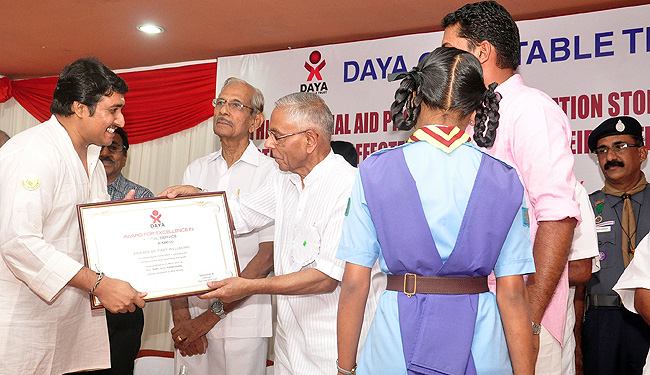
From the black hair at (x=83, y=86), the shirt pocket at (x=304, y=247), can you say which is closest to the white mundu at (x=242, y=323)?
the shirt pocket at (x=304, y=247)

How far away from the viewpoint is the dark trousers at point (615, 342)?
14.2 feet

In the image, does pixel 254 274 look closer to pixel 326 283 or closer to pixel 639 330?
pixel 326 283

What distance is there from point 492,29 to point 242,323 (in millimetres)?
2305

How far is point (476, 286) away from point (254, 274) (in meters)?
2.04

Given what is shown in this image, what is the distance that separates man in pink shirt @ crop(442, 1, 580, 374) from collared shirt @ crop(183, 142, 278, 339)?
1820 millimetres

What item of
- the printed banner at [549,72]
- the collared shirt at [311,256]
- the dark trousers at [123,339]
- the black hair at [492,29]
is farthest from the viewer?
the printed banner at [549,72]

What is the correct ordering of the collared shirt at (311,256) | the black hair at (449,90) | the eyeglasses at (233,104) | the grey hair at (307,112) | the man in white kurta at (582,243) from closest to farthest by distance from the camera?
1. the black hair at (449,90)
2. the man in white kurta at (582,243)
3. the collared shirt at (311,256)
4. the grey hair at (307,112)
5. the eyeglasses at (233,104)

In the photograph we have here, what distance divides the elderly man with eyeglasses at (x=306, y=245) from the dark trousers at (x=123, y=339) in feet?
5.64

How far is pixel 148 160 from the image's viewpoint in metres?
7.65

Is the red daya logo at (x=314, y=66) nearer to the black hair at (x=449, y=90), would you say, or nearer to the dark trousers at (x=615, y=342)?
the dark trousers at (x=615, y=342)

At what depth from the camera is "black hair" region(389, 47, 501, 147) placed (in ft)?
6.49

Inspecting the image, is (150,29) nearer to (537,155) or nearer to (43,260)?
(43,260)

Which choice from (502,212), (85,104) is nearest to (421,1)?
(85,104)

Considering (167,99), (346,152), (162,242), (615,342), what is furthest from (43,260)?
(167,99)
